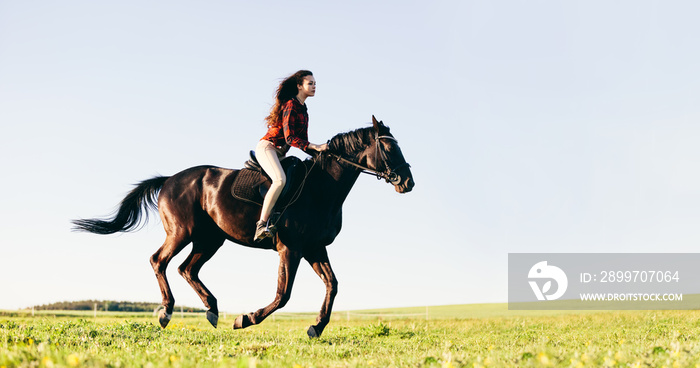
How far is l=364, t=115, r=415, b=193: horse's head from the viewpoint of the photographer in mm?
8797

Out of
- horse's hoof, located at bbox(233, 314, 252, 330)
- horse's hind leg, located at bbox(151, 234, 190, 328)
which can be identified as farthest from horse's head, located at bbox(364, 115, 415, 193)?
horse's hind leg, located at bbox(151, 234, 190, 328)

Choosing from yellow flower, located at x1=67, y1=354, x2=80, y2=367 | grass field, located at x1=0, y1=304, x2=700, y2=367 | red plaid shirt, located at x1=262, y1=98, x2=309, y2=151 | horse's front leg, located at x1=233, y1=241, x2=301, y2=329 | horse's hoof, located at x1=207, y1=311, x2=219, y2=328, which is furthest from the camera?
horse's hoof, located at x1=207, y1=311, x2=219, y2=328

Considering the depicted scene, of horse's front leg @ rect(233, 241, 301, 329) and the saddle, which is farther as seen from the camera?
the saddle

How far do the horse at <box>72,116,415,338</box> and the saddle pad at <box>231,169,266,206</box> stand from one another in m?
0.10

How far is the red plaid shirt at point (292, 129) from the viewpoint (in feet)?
29.4

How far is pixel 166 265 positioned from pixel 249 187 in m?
2.01

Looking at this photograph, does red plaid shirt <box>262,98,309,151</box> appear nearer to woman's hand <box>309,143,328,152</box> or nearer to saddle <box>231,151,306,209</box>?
woman's hand <box>309,143,328,152</box>

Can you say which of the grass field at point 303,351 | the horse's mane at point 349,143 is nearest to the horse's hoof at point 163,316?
the grass field at point 303,351

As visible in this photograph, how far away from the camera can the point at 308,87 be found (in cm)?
935

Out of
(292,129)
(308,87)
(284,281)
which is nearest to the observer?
(284,281)

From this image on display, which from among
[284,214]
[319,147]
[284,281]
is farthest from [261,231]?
[319,147]

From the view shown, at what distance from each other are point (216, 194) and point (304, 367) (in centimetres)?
492

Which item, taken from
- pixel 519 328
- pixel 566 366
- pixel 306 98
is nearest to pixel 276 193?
pixel 306 98

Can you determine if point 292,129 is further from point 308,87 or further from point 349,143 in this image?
point 349,143
